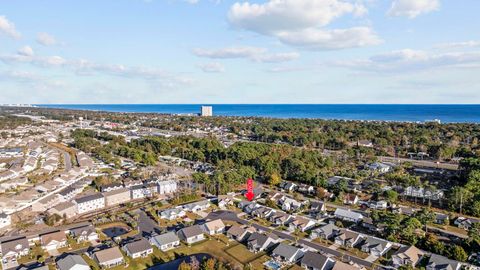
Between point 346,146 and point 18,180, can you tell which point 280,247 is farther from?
point 346,146

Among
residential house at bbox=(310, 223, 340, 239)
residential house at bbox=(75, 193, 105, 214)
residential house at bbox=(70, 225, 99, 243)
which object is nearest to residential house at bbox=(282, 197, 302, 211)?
residential house at bbox=(310, 223, 340, 239)

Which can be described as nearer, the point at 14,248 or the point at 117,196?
the point at 14,248

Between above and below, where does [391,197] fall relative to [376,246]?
above

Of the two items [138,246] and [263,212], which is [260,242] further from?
[138,246]

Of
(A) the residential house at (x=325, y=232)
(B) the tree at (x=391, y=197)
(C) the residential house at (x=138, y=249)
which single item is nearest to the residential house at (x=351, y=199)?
(B) the tree at (x=391, y=197)

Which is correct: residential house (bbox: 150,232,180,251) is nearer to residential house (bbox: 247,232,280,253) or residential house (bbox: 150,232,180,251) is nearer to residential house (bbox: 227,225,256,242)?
residential house (bbox: 227,225,256,242)

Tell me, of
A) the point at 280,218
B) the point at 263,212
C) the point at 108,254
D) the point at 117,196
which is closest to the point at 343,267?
the point at 280,218
